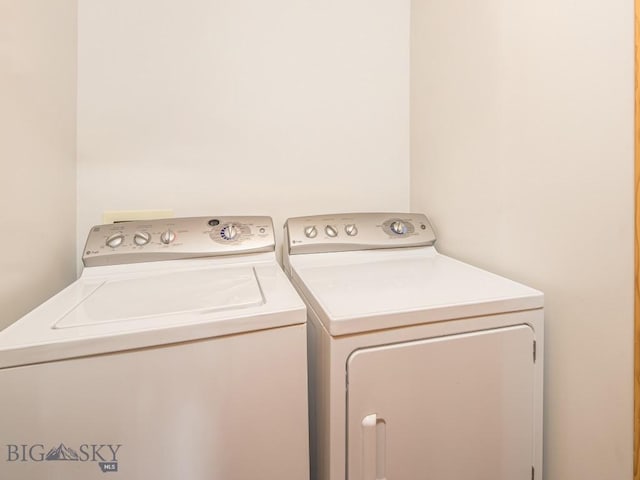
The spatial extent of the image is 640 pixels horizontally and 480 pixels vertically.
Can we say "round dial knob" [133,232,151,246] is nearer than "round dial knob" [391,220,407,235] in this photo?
Yes

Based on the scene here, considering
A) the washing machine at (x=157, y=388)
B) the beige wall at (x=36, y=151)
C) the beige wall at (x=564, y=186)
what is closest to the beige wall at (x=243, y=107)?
the beige wall at (x=36, y=151)

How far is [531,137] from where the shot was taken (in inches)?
36.8

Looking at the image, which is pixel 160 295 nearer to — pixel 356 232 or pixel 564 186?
pixel 356 232

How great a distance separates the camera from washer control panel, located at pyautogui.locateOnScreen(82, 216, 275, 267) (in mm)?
1059

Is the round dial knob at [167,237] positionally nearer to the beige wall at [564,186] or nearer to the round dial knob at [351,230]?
the round dial knob at [351,230]

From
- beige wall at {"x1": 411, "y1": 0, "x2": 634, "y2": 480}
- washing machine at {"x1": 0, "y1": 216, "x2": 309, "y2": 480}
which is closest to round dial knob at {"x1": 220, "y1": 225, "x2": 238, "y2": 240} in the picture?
washing machine at {"x1": 0, "y1": 216, "x2": 309, "y2": 480}

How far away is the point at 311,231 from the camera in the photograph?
127 centimetres

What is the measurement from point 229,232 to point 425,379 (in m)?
0.81

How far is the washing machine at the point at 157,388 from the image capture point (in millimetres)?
550

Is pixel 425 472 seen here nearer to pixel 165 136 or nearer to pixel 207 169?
pixel 207 169

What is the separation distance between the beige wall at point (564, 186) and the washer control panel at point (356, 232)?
8.2 inches
